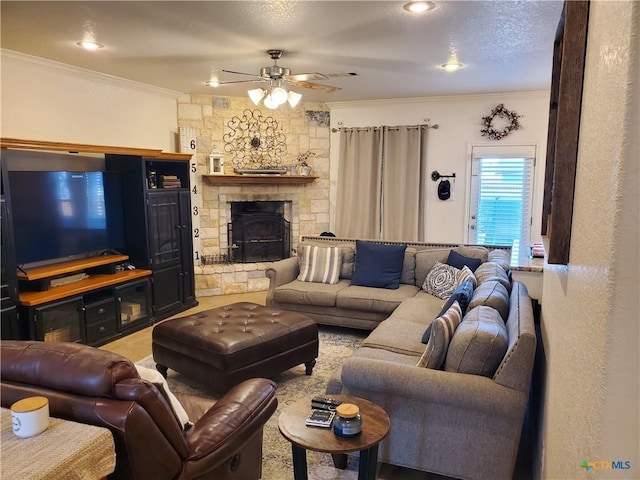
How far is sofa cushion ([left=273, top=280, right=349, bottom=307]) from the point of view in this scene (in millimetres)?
4246

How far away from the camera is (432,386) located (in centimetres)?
204

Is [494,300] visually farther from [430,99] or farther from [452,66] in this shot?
[430,99]

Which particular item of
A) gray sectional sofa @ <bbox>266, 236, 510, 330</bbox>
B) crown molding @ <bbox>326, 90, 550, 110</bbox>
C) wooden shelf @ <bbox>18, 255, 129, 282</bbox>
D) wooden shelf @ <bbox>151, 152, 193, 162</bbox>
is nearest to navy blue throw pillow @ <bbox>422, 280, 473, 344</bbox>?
gray sectional sofa @ <bbox>266, 236, 510, 330</bbox>

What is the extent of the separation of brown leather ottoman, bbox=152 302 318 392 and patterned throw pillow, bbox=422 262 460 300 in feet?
4.21

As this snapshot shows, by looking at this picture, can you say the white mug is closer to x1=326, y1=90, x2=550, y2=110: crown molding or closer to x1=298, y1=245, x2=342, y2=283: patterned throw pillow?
x1=298, y1=245, x2=342, y2=283: patterned throw pillow

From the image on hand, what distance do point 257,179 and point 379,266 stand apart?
2.39 meters

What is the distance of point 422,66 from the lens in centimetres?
423

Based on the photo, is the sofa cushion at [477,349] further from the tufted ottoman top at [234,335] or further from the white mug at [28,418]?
the white mug at [28,418]

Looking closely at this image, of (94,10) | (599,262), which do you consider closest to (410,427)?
(599,262)

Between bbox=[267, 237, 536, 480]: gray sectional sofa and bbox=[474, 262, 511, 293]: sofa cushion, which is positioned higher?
bbox=[474, 262, 511, 293]: sofa cushion

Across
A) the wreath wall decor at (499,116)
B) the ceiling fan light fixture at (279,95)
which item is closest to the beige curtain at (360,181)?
the wreath wall decor at (499,116)

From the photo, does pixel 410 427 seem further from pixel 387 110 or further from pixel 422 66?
pixel 387 110

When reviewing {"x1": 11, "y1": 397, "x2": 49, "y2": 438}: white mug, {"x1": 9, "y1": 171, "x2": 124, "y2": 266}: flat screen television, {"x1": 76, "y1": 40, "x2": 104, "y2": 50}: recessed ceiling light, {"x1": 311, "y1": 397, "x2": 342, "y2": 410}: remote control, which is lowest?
{"x1": 311, "y1": 397, "x2": 342, "y2": 410}: remote control

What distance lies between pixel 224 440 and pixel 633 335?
148 centimetres
